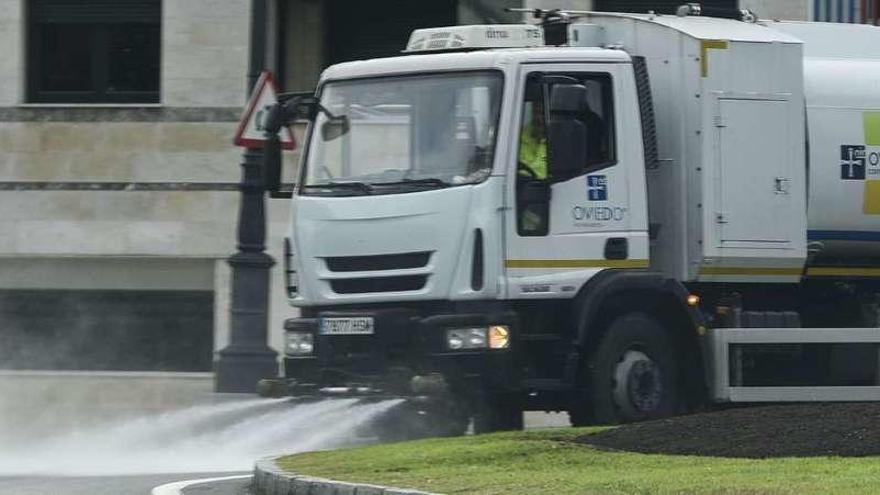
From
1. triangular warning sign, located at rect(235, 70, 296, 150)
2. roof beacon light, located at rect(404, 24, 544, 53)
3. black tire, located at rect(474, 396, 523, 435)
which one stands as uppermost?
roof beacon light, located at rect(404, 24, 544, 53)

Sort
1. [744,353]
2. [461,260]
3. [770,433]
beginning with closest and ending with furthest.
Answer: [770,433] → [461,260] → [744,353]

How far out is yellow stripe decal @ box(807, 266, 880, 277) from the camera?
48.1ft

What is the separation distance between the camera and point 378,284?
1347cm

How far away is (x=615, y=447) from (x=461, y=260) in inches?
86.3

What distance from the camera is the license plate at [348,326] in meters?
13.4

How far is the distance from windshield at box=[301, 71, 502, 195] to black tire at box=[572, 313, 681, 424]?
1.60 m

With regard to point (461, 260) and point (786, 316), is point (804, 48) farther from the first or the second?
point (461, 260)

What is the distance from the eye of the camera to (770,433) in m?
11.2

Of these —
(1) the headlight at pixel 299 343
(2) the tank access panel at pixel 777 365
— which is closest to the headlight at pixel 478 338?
(1) the headlight at pixel 299 343

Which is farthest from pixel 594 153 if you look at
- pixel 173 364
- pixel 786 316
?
pixel 173 364

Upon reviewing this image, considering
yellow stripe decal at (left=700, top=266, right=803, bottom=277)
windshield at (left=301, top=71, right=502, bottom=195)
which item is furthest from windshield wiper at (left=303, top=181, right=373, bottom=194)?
yellow stripe decal at (left=700, top=266, right=803, bottom=277)

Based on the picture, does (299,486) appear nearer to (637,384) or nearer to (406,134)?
(406,134)

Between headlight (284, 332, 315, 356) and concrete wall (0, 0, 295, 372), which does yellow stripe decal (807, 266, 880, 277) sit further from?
concrete wall (0, 0, 295, 372)

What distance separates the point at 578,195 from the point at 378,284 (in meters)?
1.51
